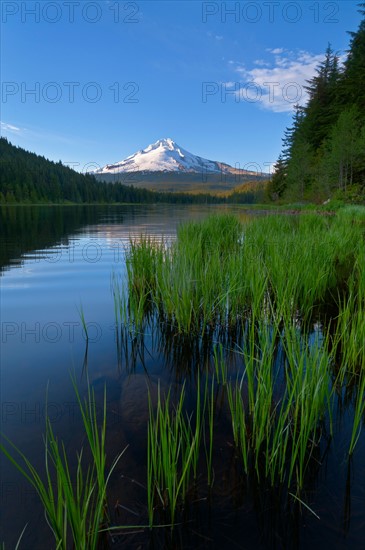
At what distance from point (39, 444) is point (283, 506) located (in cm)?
215

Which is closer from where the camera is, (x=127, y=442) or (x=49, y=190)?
(x=127, y=442)

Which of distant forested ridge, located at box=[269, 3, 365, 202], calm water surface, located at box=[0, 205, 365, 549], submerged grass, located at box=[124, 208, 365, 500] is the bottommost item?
calm water surface, located at box=[0, 205, 365, 549]

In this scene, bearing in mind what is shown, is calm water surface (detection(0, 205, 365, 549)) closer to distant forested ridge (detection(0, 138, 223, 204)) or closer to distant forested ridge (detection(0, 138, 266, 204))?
distant forested ridge (detection(0, 138, 266, 204))

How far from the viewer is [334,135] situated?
41625 millimetres

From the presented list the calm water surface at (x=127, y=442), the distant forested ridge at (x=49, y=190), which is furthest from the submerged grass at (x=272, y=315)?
the distant forested ridge at (x=49, y=190)

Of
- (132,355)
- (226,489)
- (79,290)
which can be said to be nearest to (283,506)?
(226,489)

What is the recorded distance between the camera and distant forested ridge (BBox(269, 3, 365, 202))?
38.7 meters

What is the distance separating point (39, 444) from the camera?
2.85 metres

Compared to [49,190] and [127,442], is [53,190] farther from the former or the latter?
[127,442]

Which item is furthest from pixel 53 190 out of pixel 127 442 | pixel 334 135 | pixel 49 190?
pixel 127 442

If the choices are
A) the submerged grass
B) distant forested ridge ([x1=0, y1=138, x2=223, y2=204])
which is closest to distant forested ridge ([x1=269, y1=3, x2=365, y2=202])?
the submerged grass

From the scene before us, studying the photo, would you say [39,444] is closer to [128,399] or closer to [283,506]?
[128,399]

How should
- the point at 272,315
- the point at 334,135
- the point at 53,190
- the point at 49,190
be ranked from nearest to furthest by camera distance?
the point at 272,315 → the point at 334,135 → the point at 49,190 → the point at 53,190

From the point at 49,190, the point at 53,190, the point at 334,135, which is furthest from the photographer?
the point at 53,190
